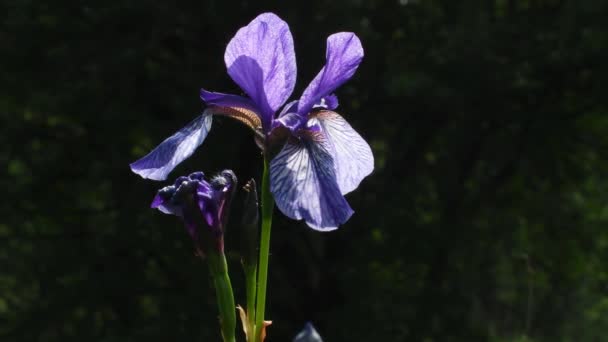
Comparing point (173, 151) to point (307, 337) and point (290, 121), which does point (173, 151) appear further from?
point (307, 337)

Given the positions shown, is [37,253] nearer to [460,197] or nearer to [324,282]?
[324,282]

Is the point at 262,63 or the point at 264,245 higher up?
the point at 262,63

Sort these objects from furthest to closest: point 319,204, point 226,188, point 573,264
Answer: point 573,264 < point 226,188 < point 319,204

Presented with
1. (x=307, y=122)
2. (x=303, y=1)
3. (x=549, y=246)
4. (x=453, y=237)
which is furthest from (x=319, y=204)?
(x=549, y=246)

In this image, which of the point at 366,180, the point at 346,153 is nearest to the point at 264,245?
the point at 346,153

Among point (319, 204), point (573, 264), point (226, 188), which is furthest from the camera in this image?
point (573, 264)

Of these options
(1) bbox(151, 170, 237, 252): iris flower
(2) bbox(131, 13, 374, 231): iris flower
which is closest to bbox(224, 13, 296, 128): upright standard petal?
(2) bbox(131, 13, 374, 231): iris flower
